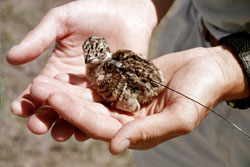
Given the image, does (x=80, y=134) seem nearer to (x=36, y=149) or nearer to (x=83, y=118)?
(x=83, y=118)

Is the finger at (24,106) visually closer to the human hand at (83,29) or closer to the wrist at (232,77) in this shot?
the human hand at (83,29)

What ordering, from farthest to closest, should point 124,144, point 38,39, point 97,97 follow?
point 97,97
point 38,39
point 124,144

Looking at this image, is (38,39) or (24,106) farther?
(38,39)

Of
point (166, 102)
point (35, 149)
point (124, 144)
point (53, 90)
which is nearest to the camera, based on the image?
point (124, 144)

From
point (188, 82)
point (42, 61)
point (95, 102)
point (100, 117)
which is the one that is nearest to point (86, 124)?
point (100, 117)

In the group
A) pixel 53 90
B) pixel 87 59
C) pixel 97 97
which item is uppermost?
pixel 53 90

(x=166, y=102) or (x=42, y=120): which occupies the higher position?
(x=42, y=120)

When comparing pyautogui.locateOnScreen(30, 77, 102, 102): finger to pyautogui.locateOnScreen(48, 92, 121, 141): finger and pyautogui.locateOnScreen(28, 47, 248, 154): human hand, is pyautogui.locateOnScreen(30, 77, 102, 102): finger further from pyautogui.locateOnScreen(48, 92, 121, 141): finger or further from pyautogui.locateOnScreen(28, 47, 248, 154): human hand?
pyautogui.locateOnScreen(48, 92, 121, 141): finger

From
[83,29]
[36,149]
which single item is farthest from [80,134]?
[36,149]
